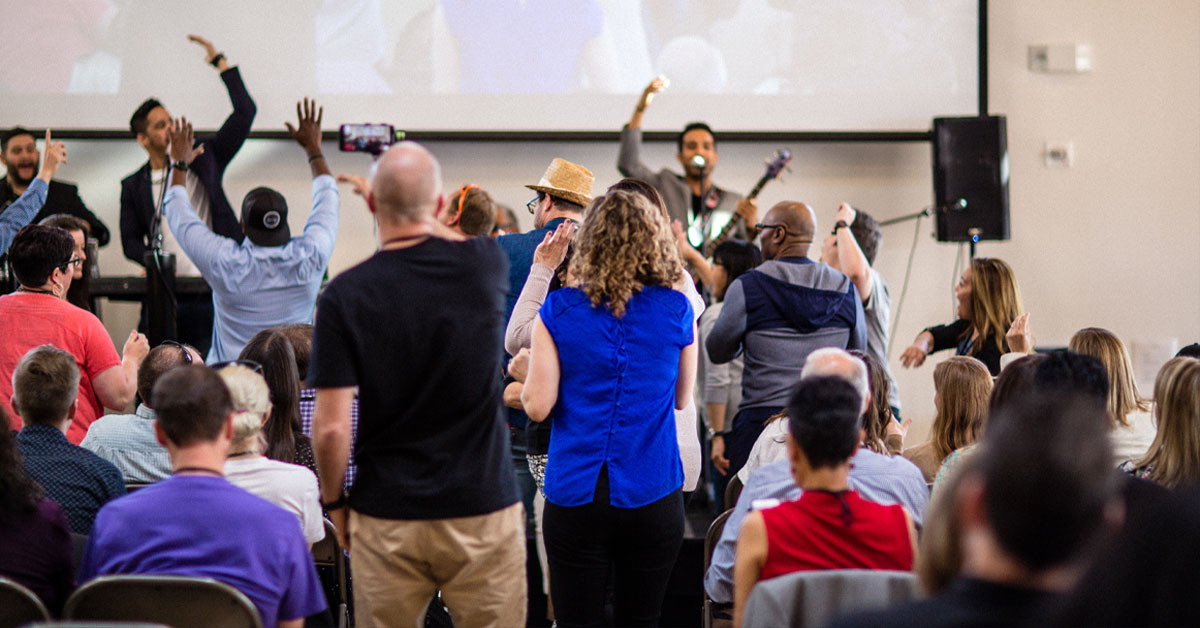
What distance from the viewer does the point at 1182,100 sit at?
20.1 feet

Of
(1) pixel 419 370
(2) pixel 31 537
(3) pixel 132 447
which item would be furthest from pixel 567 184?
(2) pixel 31 537

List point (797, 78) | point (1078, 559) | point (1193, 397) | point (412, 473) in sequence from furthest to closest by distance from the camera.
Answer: point (797, 78) → point (1193, 397) → point (412, 473) → point (1078, 559)

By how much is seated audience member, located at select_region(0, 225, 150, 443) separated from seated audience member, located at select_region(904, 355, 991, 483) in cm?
241

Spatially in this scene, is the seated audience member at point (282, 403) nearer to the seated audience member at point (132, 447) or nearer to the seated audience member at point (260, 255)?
the seated audience member at point (132, 447)

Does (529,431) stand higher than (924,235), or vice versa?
(924,235)

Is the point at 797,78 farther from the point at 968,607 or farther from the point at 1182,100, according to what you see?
the point at 968,607

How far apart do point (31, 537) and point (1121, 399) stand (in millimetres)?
2668

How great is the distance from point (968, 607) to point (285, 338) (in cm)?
213

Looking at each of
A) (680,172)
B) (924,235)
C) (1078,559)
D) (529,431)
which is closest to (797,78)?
(680,172)

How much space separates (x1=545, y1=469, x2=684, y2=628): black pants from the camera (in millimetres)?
2244

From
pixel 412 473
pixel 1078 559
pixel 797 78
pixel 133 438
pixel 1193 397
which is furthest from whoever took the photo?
pixel 797 78

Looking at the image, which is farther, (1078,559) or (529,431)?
(529,431)

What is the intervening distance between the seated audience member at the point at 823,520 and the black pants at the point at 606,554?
0.50 metres

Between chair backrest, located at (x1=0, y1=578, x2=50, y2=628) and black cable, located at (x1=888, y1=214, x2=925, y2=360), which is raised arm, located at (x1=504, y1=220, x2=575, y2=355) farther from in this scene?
black cable, located at (x1=888, y1=214, x2=925, y2=360)
